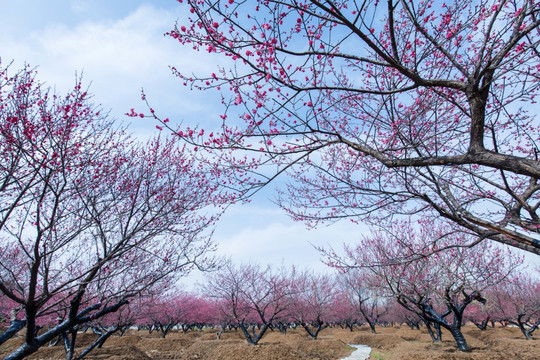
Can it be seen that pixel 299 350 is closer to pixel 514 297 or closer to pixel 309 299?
pixel 309 299

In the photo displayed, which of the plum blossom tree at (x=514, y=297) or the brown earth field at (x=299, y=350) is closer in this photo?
the brown earth field at (x=299, y=350)

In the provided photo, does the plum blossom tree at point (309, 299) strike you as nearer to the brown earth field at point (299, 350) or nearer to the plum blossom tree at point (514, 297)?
the brown earth field at point (299, 350)

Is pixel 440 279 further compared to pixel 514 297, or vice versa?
pixel 514 297

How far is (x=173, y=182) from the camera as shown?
730 centimetres

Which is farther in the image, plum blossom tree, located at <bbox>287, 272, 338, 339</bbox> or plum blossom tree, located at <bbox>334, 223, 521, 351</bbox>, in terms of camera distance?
plum blossom tree, located at <bbox>287, 272, 338, 339</bbox>

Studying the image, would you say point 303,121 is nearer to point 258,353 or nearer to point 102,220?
point 102,220

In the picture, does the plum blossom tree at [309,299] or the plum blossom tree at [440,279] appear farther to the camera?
the plum blossom tree at [309,299]

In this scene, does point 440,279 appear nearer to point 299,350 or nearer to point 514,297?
point 299,350

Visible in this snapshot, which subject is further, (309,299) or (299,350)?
(309,299)

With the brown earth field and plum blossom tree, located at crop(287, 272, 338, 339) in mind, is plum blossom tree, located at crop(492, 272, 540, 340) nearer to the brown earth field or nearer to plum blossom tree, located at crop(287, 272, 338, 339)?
the brown earth field

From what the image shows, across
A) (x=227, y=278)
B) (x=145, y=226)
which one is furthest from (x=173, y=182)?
(x=227, y=278)

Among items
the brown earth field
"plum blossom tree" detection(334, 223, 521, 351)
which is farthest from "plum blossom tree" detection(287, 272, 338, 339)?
"plum blossom tree" detection(334, 223, 521, 351)

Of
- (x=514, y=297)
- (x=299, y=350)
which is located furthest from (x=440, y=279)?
(x=514, y=297)

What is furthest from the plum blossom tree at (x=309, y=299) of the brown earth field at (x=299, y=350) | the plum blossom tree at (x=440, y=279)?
the plum blossom tree at (x=440, y=279)
